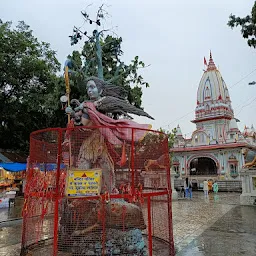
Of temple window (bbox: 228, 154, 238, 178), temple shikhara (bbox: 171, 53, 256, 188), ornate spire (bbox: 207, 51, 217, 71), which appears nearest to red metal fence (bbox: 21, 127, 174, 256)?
temple shikhara (bbox: 171, 53, 256, 188)

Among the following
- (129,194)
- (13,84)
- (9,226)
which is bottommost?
(9,226)

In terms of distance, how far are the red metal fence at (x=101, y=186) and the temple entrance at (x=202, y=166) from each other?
28.1 metres

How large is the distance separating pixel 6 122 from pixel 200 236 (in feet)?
53.5

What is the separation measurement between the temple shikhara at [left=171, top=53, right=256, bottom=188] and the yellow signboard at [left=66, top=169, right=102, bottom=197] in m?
25.5

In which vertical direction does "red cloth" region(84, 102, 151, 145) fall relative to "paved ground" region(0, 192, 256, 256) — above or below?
above

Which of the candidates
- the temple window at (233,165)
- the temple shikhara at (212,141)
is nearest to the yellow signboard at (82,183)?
the temple shikhara at (212,141)

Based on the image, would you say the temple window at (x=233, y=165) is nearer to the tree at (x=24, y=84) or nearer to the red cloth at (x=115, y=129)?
the tree at (x=24, y=84)

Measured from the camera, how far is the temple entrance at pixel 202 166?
108ft

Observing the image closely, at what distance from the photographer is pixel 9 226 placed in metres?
9.77

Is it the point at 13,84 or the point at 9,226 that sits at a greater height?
the point at 13,84

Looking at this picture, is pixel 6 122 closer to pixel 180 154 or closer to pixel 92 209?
pixel 92 209

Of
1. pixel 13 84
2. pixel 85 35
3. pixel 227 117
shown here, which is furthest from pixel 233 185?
pixel 85 35

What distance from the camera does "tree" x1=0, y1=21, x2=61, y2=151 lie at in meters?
17.3

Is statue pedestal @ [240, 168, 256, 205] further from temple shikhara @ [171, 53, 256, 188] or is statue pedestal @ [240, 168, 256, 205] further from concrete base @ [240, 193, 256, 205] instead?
temple shikhara @ [171, 53, 256, 188]
